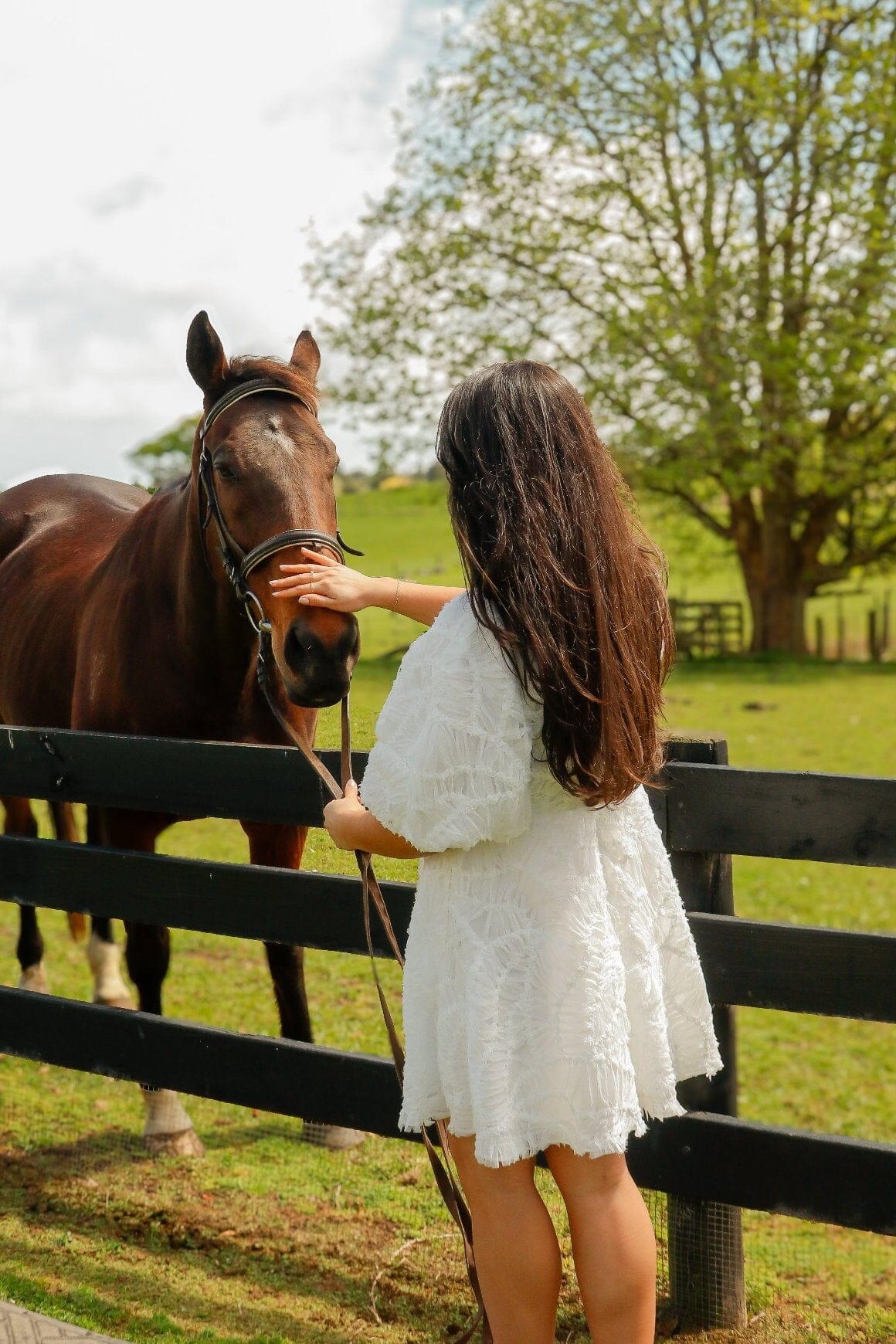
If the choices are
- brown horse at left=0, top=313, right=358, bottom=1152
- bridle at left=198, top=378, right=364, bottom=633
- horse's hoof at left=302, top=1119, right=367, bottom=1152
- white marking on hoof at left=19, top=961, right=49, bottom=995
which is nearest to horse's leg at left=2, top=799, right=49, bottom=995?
white marking on hoof at left=19, top=961, right=49, bottom=995

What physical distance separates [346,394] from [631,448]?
20.1ft

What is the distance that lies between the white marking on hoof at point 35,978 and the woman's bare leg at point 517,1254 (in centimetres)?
428

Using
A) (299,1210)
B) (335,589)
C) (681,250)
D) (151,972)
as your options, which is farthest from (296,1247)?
(681,250)

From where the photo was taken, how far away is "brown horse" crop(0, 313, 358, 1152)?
136 inches

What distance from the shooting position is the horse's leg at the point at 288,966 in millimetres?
4223

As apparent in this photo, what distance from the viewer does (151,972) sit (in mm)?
4410

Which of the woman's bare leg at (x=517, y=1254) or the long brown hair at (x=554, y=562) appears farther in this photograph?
the woman's bare leg at (x=517, y=1254)

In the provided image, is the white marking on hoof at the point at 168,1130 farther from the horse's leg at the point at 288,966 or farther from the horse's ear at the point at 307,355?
the horse's ear at the point at 307,355

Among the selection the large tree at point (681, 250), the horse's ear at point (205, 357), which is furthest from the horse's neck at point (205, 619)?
the large tree at point (681, 250)

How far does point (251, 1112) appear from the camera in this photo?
4.82 meters

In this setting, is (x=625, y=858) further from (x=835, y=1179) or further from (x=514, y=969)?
(x=835, y=1179)

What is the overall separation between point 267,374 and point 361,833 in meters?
2.06

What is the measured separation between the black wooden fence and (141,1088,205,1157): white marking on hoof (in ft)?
1.84

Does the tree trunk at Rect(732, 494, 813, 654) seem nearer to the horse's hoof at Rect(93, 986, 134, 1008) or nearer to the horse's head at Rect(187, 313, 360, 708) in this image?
the horse's hoof at Rect(93, 986, 134, 1008)
